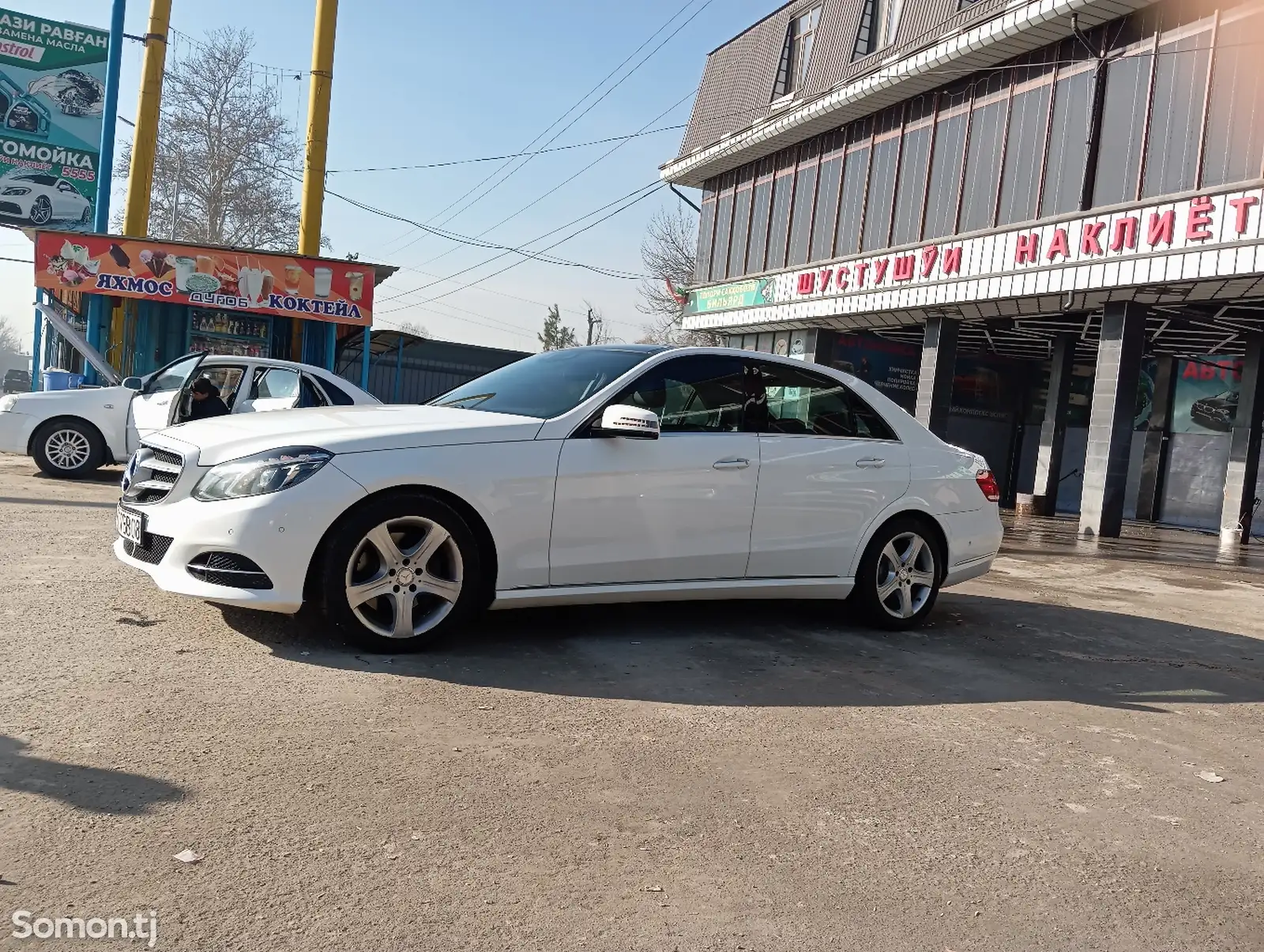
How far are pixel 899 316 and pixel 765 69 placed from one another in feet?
22.3

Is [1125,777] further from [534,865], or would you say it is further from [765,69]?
[765,69]

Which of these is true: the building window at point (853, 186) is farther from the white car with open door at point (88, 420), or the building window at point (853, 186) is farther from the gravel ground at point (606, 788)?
the gravel ground at point (606, 788)

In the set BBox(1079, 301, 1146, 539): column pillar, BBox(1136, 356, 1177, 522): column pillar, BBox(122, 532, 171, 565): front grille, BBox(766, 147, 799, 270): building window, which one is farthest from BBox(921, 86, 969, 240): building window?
BBox(122, 532, 171, 565): front grille

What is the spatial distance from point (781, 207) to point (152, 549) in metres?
20.2

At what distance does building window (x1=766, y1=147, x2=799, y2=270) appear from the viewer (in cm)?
2305

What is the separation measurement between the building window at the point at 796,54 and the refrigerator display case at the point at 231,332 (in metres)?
11.7

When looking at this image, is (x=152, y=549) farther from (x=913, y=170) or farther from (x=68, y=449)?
(x=913, y=170)

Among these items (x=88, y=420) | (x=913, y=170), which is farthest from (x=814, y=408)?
(x=913, y=170)

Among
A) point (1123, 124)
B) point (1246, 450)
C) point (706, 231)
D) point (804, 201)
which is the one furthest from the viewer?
point (706, 231)

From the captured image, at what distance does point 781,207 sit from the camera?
23.3m

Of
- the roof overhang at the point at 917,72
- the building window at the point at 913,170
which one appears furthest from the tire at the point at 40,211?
the building window at the point at 913,170

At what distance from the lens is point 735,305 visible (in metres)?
24.9

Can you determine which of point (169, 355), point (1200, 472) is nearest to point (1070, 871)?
point (169, 355)

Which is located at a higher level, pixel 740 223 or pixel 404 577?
pixel 740 223
